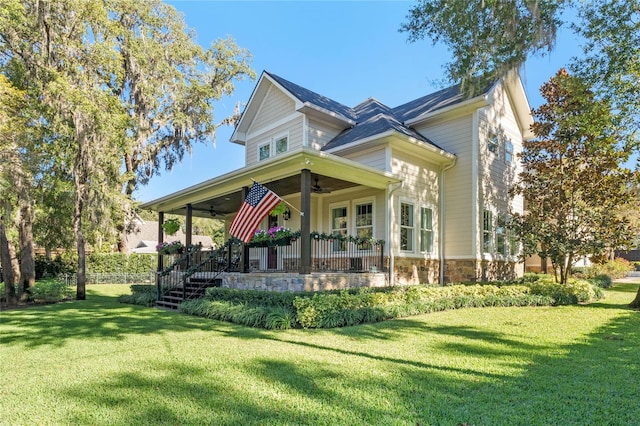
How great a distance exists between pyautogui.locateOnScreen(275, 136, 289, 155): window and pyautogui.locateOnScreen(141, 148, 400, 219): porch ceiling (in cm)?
223

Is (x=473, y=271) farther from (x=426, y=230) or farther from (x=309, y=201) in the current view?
(x=309, y=201)

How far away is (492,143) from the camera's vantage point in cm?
1336

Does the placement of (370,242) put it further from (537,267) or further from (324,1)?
(537,267)

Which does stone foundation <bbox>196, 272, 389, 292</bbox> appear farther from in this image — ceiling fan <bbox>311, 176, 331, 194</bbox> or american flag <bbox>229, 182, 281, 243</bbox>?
ceiling fan <bbox>311, 176, 331, 194</bbox>

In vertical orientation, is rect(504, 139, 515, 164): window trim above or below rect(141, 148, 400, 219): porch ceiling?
above

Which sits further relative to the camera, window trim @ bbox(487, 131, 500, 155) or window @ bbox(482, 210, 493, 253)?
window trim @ bbox(487, 131, 500, 155)

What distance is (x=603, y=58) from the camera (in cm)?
986

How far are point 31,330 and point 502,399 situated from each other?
8495mm

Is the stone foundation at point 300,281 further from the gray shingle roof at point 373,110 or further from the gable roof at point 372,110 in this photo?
the gray shingle roof at point 373,110

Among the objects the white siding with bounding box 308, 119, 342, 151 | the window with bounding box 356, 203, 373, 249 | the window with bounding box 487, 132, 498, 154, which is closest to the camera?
the window with bounding box 356, 203, 373, 249

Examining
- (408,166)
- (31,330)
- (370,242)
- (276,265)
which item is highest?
(408,166)

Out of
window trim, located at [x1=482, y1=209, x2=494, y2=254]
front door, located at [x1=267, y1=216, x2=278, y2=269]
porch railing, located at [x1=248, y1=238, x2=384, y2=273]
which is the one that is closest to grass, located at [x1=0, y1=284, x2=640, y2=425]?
porch railing, located at [x1=248, y1=238, x2=384, y2=273]

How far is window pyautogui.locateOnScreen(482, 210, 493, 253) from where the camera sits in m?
12.6

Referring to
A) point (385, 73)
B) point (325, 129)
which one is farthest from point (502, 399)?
point (385, 73)
